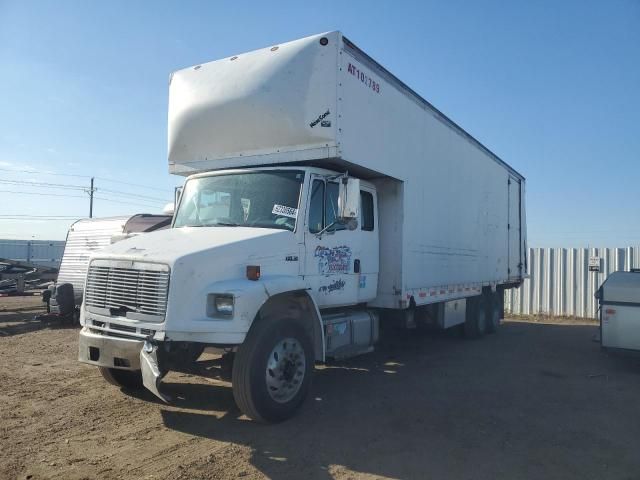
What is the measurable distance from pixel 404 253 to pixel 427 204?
132 centimetres

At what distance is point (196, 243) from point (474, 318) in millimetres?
8243

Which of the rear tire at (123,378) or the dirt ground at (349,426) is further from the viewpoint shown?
the rear tire at (123,378)

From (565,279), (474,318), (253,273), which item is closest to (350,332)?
(253,273)

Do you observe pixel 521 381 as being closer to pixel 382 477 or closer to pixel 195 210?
pixel 382 477

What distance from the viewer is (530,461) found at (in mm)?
4562

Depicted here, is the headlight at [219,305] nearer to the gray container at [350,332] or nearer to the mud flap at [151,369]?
the mud flap at [151,369]

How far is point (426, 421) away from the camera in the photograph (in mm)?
5594

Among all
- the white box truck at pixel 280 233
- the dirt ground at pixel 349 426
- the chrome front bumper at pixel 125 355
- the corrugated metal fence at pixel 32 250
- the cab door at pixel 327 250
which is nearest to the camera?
the dirt ground at pixel 349 426

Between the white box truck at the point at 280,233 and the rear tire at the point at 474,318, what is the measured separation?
268cm

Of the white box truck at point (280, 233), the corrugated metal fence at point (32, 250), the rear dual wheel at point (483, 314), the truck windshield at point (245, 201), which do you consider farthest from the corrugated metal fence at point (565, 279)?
the corrugated metal fence at point (32, 250)

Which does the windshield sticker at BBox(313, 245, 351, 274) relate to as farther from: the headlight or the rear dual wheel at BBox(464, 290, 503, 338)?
the rear dual wheel at BBox(464, 290, 503, 338)

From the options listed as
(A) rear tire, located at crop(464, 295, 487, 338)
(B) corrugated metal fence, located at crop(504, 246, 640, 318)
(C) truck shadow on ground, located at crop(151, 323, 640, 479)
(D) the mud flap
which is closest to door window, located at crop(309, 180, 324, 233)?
(C) truck shadow on ground, located at crop(151, 323, 640, 479)

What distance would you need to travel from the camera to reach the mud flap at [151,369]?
455cm

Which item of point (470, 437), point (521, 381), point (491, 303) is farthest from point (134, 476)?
point (491, 303)
